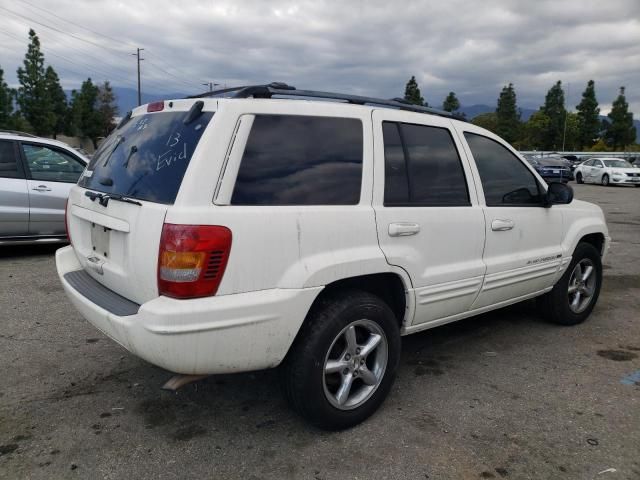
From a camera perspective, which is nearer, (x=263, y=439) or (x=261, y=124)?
(x=261, y=124)

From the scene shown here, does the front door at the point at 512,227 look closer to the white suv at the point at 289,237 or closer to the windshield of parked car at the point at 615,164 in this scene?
the white suv at the point at 289,237

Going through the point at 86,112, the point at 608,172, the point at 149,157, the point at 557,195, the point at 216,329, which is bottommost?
the point at 216,329

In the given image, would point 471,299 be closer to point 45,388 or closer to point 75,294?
point 75,294

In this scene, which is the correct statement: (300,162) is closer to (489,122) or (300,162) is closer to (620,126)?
(620,126)

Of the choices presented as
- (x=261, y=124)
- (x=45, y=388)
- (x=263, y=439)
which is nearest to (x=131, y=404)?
(x=45, y=388)

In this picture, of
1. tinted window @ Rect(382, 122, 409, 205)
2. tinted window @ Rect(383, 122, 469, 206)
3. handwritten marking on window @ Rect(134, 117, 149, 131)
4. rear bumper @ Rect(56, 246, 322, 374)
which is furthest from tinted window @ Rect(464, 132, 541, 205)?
handwritten marking on window @ Rect(134, 117, 149, 131)

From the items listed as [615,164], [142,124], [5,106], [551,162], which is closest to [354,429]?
[142,124]

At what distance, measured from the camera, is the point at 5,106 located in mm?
47312

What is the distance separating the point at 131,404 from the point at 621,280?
6.05 meters

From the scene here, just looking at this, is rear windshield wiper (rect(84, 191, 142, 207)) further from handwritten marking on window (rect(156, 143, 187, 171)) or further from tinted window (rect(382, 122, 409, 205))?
tinted window (rect(382, 122, 409, 205))

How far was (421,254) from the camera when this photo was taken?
129 inches

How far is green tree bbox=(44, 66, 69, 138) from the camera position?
54344 mm

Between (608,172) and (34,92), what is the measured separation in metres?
50.5

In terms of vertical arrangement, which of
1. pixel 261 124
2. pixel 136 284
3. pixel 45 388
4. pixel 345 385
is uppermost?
pixel 261 124
